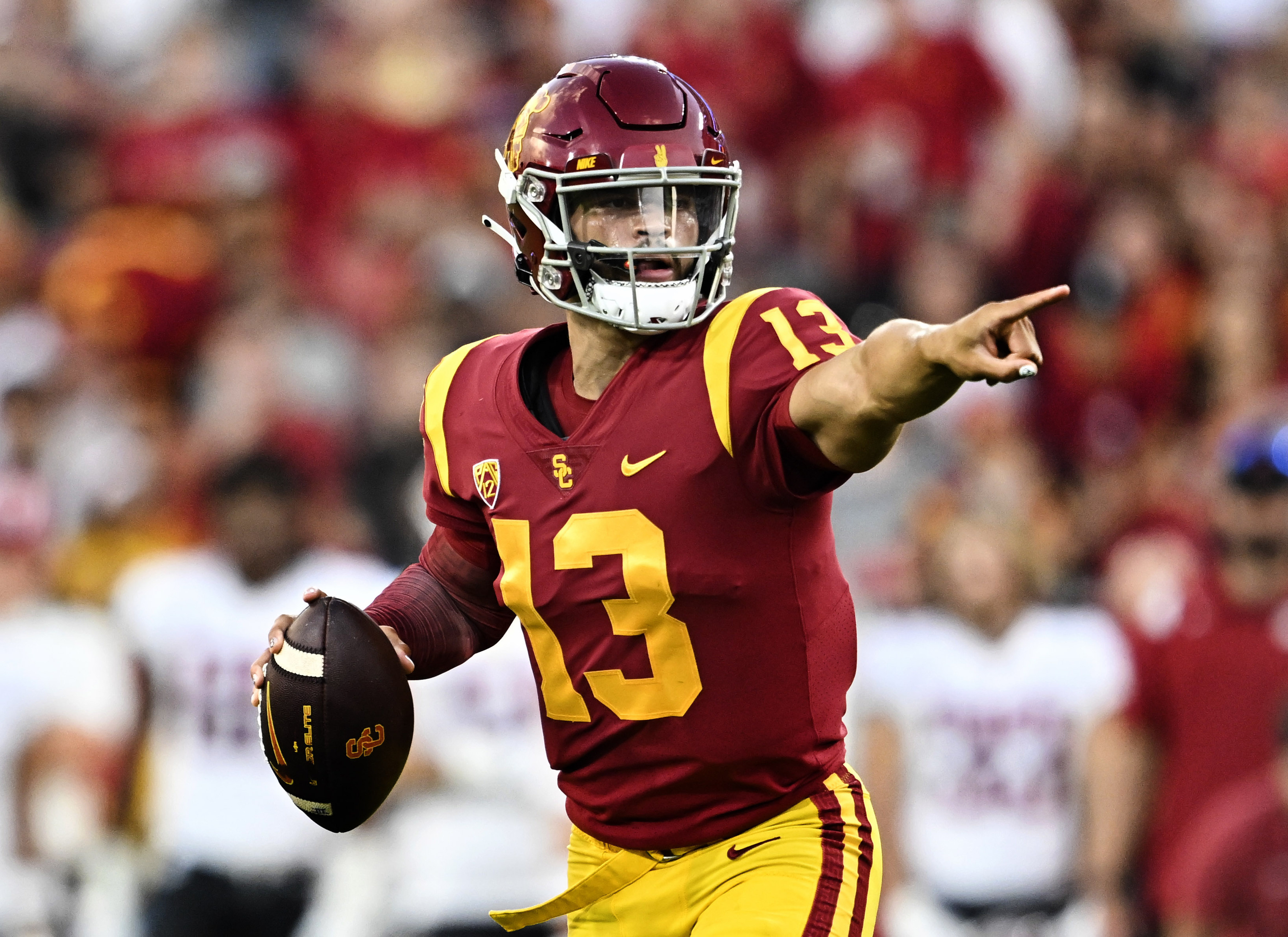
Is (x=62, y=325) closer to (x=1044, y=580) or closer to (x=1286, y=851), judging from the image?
(x=1044, y=580)

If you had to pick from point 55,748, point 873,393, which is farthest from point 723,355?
point 55,748

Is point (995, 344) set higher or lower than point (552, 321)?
lower

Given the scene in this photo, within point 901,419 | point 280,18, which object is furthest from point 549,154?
point 280,18

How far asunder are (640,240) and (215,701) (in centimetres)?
298

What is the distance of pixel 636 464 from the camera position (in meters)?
3.00

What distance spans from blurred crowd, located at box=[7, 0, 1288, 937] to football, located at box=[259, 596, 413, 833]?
7.56 ft

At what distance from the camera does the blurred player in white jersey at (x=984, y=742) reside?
529 cm

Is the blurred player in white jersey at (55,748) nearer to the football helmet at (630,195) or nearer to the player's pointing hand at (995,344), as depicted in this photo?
the football helmet at (630,195)

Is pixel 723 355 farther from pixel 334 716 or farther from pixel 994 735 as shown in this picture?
pixel 994 735

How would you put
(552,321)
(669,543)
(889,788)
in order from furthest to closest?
(552,321) < (889,788) < (669,543)

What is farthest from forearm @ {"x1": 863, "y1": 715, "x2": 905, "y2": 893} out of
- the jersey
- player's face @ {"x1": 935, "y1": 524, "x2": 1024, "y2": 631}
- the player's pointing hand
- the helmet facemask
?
the player's pointing hand

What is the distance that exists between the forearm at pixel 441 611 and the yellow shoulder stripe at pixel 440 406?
7.3 inches

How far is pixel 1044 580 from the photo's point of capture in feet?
19.5

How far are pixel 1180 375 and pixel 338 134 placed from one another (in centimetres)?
362
